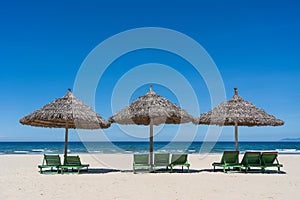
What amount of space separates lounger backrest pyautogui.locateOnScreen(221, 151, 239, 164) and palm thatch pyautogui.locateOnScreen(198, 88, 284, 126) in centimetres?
93

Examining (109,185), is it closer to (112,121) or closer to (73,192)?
(73,192)

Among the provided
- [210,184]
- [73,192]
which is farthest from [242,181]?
[73,192]

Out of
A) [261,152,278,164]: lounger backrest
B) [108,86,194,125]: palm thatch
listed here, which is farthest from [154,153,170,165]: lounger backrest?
[261,152,278,164]: lounger backrest

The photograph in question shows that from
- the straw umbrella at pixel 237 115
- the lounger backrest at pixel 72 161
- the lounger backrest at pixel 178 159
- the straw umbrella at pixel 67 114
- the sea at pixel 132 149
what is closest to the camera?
the straw umbrella at pixel 67 114

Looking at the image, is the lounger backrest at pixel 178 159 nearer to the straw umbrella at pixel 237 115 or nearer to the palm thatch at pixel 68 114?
the straw umbrella at pixel 237 115

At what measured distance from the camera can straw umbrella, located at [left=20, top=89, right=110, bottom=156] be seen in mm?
9312

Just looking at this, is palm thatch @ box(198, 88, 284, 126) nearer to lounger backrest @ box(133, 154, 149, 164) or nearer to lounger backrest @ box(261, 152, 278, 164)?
lounger backrest @ box(261, 152, 278, 164)

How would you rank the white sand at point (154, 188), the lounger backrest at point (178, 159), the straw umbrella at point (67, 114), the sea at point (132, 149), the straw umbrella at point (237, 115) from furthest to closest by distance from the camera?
the sea at point (132, 149) → the straw umbrella at point (237, 115) → the lounger backrest at point (178, 159) → the straw umbrella at point (67, 114) → the white sand at point (154, 188)

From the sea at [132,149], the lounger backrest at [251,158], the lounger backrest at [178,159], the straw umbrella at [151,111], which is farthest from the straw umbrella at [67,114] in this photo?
the sea at [132,149]

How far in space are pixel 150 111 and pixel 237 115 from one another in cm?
249

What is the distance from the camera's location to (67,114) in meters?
9.33

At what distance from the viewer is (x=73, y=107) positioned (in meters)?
9.55

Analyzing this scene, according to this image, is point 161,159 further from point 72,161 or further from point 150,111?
point 72,161

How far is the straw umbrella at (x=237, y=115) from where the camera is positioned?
9914 millimetres
